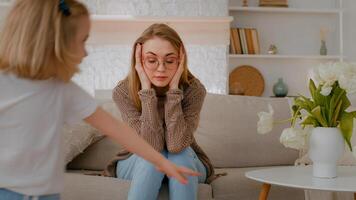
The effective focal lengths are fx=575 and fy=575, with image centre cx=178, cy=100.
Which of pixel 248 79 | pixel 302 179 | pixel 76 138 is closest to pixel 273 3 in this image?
pixel 248 79

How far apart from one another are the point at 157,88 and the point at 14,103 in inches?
51.8

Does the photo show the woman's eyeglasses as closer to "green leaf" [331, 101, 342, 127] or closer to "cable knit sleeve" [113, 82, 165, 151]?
"cable knit sleeve" [113, 82, 165, 151]

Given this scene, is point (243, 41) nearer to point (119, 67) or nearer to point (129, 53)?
point (129, 53)

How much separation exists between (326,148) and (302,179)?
5.8 inches

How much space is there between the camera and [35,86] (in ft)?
4.26

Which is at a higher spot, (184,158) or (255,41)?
(255,41)

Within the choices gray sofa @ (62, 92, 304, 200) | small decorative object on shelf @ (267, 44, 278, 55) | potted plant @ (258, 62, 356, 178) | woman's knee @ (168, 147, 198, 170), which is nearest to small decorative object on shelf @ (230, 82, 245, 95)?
small decorative object on shelf @ (267, 44, 278, 55)

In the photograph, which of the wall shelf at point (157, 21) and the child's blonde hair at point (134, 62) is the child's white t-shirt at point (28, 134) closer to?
the child's blonde hair at point (134, 62)

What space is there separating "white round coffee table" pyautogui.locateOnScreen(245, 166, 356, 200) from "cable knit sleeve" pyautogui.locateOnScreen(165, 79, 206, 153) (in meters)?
0.31

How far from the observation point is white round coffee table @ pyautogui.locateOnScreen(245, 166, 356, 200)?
192cm

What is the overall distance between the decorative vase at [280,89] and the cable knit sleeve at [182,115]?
2665 mm

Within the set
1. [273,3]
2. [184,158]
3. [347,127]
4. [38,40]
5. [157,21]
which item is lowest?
[184,158]

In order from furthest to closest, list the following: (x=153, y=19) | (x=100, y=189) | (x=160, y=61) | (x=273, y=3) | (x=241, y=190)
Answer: (x=273, y=3) → (x=153, y=19) → (x=241, y=190) → (x=160, y=61) → (x=100, y=189)

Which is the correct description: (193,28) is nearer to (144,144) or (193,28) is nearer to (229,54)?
(229,54)
